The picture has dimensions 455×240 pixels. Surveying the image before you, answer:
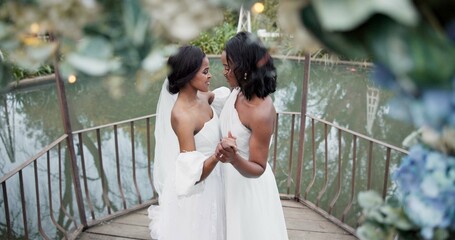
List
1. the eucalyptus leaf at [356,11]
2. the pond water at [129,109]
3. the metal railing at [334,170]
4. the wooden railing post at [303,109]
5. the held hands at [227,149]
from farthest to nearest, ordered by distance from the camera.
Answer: the pond water at [129,109] → the metal railing at [334,170] → the wooden railing post at [303,109] → the held hands at [227,149] → the eucalyptus leaf at [356,11]

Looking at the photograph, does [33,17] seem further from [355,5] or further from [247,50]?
[247,50]

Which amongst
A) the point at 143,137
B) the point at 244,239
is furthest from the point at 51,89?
the point at 244,239

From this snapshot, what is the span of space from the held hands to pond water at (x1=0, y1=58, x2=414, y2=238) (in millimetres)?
4712

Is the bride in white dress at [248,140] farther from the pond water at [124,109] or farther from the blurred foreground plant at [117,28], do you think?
the pond water at [124,109]

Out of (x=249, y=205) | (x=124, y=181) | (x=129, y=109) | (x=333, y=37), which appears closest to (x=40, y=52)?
(x=333, y=37)

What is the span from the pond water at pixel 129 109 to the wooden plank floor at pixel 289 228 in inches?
130

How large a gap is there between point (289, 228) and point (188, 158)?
4.20 ft

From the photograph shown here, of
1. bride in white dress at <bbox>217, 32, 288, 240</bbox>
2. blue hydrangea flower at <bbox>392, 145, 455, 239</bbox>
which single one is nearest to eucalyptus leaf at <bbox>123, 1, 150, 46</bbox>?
blue hydrangea flower at <bbox>392, 145, 455, 239</bbox>

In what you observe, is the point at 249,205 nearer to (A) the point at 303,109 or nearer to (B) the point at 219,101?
(B) the point at 219,101

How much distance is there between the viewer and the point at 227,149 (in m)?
1.50

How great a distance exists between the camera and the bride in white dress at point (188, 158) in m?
1.69

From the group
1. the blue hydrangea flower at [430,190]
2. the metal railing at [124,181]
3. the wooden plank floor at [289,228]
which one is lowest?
the metal railing at [124,181]

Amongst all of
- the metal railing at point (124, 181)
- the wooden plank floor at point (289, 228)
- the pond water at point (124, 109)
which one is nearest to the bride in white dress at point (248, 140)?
the wooden plank floor at point (289, 228)

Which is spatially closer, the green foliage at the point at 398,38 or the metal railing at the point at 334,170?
the green foliage at the point at 398,38
